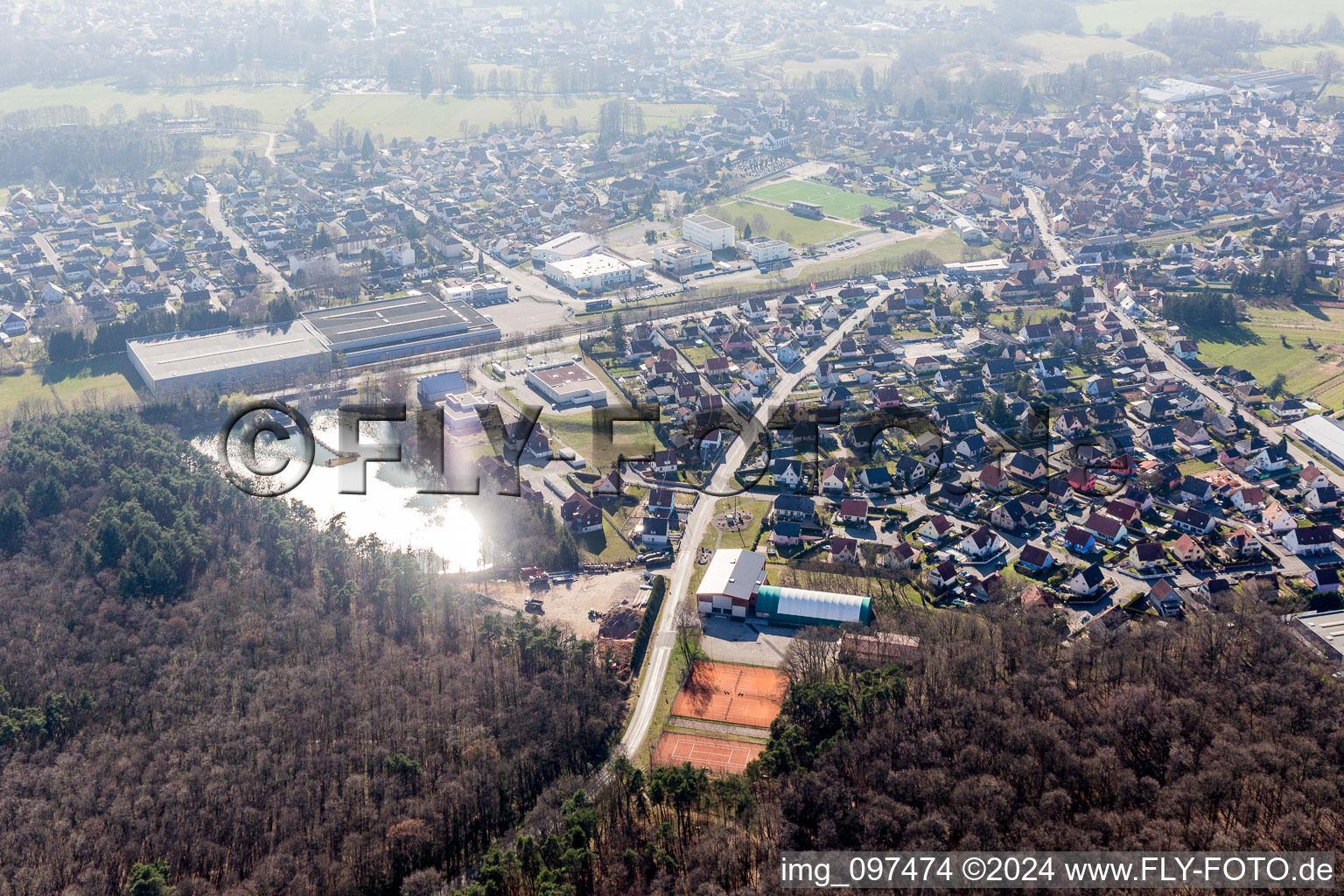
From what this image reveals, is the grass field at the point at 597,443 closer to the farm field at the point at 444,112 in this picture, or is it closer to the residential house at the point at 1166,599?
the residential house at the point at 1166,599

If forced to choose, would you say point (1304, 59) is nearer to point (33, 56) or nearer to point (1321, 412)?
point (1321, 412)

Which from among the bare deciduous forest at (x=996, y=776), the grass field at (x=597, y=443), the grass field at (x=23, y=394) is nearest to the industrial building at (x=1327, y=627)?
the bare deciduous forest at (x=996, y=776)

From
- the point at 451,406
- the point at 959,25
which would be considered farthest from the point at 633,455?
the point at 959,25

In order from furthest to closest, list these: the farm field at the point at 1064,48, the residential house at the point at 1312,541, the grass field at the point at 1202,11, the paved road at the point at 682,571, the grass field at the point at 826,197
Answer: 1. the grass field at the point at 1202,11
2. the farm field at the point at 1064,48
3. the grass field at the point at 826,197
4. the residential house at the point at 1312,541
5. the paved road at the point at 682,571

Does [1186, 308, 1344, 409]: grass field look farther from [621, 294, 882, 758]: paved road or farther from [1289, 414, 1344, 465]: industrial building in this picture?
[621, 294, 882, 758]: paved road

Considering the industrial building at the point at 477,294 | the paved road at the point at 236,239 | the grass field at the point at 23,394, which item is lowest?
the grass field at the point at 23,394

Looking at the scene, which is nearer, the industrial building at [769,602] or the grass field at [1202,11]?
the industrial building at [769,602]

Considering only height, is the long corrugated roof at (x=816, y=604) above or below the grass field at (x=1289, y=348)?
below
